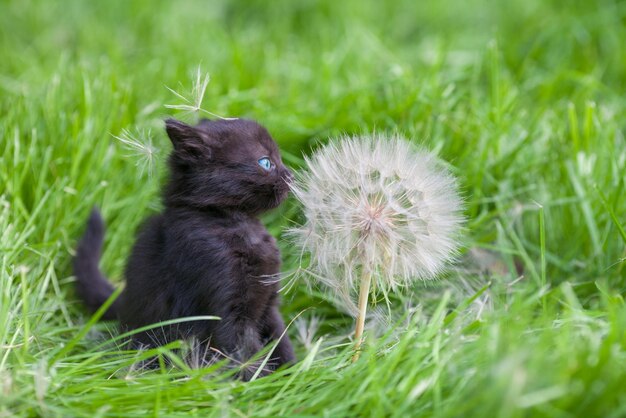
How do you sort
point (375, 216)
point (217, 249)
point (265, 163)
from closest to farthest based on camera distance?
point (375, 216)
point (217, 249)
point (265, 163)

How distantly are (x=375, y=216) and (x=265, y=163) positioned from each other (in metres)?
0.53

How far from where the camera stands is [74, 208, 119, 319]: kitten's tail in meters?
3.28

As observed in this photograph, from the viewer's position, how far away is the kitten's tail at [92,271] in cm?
328

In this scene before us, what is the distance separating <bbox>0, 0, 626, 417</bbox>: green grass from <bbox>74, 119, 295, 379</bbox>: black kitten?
0.19 m

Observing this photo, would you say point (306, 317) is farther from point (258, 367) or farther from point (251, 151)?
point (251, 151)

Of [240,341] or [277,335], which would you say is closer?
[240,341]

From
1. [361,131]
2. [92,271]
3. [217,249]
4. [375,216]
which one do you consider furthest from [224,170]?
[361,131]

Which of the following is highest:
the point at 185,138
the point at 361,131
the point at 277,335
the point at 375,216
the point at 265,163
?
the point at 185,138

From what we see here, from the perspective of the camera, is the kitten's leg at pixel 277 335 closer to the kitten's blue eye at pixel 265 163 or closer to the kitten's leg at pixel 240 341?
the kitten's leg at pixel 240 341

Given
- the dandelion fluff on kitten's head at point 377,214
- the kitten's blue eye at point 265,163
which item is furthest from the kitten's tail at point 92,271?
the dandelion fluff on kitten's head at point 377,214

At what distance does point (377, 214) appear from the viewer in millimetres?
2564

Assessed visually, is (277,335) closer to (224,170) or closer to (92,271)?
(224,170)

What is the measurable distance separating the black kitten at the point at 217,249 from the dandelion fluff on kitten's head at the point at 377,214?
21 centimetres

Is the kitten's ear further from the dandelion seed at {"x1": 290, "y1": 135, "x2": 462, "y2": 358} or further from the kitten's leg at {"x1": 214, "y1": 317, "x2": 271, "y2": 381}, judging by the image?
the kitten's leg at {"x1": 214, "y1": 317, "x2": 271, "y2": 381}
